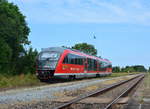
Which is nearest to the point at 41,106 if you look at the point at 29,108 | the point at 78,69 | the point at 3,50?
the point at 29,108

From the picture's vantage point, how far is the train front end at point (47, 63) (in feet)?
83.3

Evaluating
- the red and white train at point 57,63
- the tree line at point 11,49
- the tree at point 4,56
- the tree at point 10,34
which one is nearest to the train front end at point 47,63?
the red and white train at point 57,63

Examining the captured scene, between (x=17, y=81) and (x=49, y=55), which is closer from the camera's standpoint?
(x=17, y=81)

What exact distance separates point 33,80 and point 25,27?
61.4ft

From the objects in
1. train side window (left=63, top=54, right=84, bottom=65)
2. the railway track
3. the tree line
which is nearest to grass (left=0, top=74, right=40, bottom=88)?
train side window (left=63, top=54, right=84, bottom=65)

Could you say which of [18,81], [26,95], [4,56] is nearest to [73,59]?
[18,81]

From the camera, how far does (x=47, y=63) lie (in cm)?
2586

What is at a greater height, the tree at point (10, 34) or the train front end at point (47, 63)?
the tree at point (10, 34)

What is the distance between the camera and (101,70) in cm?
4441

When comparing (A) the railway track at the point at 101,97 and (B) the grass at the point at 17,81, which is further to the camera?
(B) the grass at the point at 17,81

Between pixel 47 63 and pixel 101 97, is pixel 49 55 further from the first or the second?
pixel 101 97

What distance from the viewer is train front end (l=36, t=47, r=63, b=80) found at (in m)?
25.4

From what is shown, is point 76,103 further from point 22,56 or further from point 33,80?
point 22,56

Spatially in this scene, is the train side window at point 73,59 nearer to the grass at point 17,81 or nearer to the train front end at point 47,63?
the train front end at point 47,63
